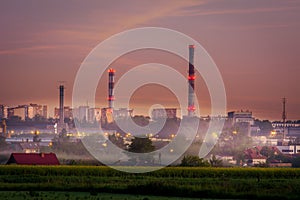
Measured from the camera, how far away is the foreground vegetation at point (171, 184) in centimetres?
4603

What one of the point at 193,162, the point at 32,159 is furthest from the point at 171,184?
the point at 32,159

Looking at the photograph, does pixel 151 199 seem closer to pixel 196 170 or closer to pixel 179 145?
pixel 196 170

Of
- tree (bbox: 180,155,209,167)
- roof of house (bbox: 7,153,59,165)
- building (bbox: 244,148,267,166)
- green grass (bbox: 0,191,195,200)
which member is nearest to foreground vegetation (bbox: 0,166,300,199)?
green grass (bbox: 0,191,195,200)

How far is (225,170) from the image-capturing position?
247ft

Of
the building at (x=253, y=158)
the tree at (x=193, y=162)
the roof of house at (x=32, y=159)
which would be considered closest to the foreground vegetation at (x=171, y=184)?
the tree at (x=193, y=162)

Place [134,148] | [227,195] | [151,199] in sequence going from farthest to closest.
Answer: [134,148] < [227,195] < [151,199]

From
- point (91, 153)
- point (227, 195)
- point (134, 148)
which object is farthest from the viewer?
point (91, 153)

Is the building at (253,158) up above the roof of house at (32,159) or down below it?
below

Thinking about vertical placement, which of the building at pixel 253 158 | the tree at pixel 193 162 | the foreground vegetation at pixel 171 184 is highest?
the foreground vegetation at pixel 171 184

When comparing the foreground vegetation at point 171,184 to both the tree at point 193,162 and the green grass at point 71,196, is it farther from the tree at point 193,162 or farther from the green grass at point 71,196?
the tree at point 193,162

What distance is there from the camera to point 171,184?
170 feet

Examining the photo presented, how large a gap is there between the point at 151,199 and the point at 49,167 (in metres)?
33.7

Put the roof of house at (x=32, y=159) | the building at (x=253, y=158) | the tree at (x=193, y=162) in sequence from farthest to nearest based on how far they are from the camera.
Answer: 1. the building at (x=253, y=158)
2. the tree at (x=193, y=162)
3. the roof of house at (x=32, y=159)

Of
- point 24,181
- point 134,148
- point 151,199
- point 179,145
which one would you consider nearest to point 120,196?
point 151,199
